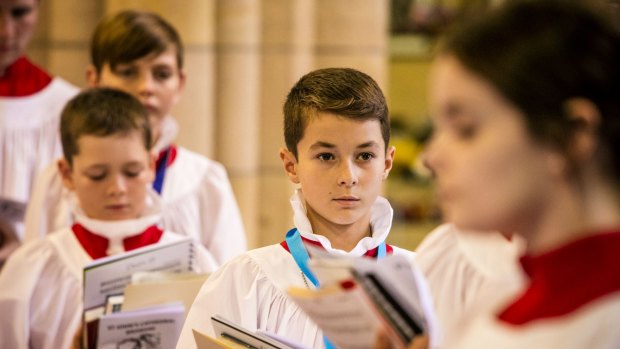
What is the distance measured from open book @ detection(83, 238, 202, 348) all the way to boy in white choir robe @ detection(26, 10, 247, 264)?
1.04 m

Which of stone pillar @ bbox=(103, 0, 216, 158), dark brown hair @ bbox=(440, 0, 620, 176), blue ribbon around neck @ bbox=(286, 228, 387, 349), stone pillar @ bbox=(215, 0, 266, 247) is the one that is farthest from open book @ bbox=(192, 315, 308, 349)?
stone pillar @ bbox=(215, 0, 266, 247)

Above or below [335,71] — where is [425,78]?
below

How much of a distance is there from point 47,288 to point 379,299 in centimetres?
235

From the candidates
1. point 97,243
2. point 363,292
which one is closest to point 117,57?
point 97,243

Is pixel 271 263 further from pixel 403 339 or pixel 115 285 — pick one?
pixel 403 339

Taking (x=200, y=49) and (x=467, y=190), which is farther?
(x=200, y=49)

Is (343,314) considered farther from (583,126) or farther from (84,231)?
(84,231)

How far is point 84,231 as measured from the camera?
4.10 meters

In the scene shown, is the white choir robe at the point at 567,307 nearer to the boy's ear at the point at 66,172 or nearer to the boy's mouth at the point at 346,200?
the boy's mouth at the point at 346,200

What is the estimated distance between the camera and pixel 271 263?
312 cm

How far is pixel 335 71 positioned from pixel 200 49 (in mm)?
3308

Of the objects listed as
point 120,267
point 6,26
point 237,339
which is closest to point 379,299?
point 237,339

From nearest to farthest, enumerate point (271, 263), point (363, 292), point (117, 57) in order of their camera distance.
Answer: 1. point (363, 292)
2. point (271, 263)
3. point (117, 57)

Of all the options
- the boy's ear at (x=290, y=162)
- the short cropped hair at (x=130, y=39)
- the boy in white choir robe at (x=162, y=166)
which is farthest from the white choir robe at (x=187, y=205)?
the boy's ear at (x=290, y=162)
